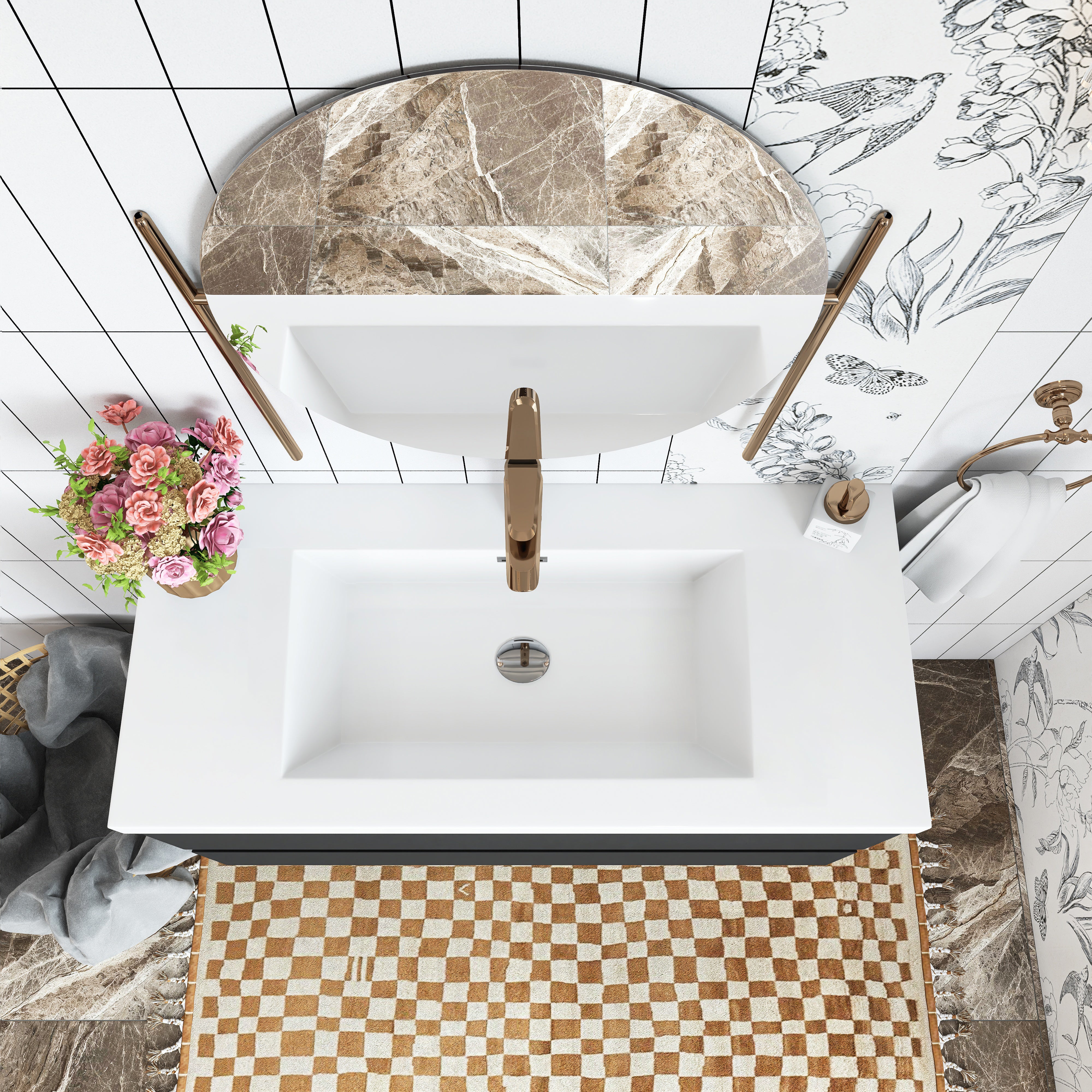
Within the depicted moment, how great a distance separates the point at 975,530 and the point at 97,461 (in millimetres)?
1116

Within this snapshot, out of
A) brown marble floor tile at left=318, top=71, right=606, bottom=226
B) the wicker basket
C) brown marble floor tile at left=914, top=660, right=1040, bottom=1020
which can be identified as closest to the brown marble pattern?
brown marble floor tile at left=318, top=71, right=606, bottom=226

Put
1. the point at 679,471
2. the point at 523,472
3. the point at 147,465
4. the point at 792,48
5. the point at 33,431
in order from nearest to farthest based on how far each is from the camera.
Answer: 1. the point at 792,48
2. the point at 523,472
3. the point at 147,465
4. the point at 33,431
5. the point at 679,471

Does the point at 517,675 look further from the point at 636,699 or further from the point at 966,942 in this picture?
the point at 966,942

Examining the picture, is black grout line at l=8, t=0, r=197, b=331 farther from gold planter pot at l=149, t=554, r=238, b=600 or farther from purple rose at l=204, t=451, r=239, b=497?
gold planter pot at l=149, t=554, r=238, b=600

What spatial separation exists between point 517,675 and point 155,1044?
3.46ft

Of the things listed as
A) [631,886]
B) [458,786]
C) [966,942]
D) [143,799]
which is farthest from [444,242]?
[966,942]

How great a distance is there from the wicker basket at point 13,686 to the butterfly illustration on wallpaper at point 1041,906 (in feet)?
6.57

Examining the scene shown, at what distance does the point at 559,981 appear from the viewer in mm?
1470

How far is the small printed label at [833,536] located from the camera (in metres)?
1.06

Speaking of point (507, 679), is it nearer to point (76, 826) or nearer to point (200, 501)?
point (200, 501)

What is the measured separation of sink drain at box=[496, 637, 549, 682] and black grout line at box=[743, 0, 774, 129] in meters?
0.78

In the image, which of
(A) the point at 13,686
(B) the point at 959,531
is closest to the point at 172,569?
(A) the point at 13,686

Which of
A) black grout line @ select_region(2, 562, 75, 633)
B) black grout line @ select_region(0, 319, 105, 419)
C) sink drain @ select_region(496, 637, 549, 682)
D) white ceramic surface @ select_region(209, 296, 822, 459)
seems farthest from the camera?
black grout line @ select_region(2, 562, 75, 633)

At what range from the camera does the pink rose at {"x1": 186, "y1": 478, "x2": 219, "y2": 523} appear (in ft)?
2.96
